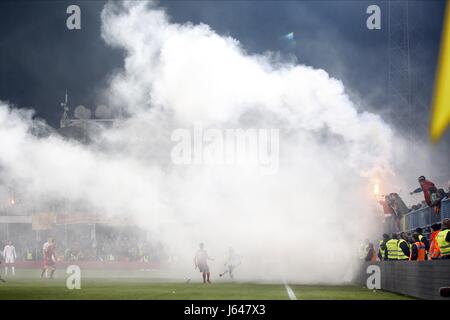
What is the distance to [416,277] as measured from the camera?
2055 cm

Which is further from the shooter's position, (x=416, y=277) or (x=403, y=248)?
(x=403, y=248)

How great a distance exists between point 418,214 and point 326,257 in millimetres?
10545

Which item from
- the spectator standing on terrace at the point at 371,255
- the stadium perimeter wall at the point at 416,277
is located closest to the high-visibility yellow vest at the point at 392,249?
the stadium perimeter wall at the point at 416,277

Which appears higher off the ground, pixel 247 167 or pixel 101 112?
pixel 101 112

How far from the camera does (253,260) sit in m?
43.7

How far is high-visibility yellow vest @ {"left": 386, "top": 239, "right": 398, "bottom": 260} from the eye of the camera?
83.2ft

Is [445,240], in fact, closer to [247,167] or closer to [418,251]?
[418,251]

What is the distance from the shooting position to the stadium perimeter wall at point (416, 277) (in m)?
17.8

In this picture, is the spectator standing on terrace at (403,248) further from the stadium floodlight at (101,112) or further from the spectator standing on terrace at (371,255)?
the stadium floodlight at (101,112)

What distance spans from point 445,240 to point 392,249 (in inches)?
287

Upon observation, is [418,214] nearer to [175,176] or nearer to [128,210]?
[175,176]

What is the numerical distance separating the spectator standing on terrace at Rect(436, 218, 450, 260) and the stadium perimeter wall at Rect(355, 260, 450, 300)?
32cm

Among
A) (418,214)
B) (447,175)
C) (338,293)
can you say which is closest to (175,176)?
(447,175)

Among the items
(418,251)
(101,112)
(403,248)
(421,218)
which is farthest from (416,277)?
(101,112)
